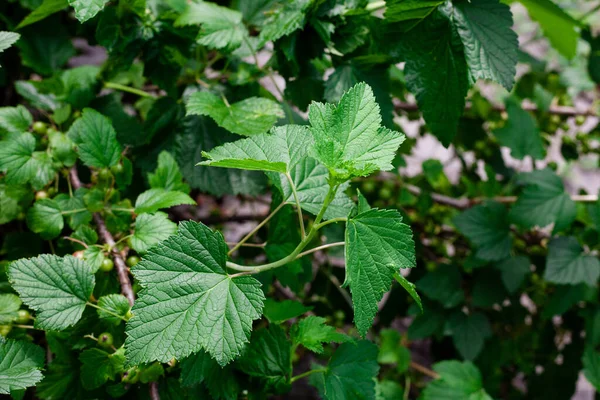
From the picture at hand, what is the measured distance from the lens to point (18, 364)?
0.78 m

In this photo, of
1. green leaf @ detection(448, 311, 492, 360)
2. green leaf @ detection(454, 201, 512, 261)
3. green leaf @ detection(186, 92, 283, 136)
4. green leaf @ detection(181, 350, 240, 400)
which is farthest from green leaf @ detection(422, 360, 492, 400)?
green leaf @ detection(186, 92, 283, 136)

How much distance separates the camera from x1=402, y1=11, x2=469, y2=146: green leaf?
1.05 metres

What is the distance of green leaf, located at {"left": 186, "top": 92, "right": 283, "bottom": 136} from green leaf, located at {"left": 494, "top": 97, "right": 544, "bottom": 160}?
0.95 meters

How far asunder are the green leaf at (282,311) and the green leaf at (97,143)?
1.40 feet

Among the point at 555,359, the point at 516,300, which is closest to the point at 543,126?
the point at 516,300

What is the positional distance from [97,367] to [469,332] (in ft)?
3.98

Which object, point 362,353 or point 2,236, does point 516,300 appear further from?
point 2,236

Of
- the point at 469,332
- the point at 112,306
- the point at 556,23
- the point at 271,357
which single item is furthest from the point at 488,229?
the point at 112,306

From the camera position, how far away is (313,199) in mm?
938

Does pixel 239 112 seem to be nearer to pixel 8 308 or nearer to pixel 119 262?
pixel 119 262

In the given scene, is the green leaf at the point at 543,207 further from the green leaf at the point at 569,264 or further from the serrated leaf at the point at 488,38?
the serrated leaf at the point at 488,38

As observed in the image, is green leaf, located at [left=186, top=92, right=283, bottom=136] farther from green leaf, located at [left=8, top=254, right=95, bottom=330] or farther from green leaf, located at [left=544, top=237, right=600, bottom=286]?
green leaf, located at [left=544, top=237, right=600, bottom=286]

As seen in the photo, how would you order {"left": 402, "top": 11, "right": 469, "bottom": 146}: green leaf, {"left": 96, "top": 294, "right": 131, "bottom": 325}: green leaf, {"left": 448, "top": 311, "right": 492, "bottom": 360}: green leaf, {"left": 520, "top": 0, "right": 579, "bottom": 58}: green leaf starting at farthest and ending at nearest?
1. {"left": 448, "top": 311, "right": 492, "bottom": 360}: green leaf
2. {"left": 520, "top": 0, "right": 579, "bottom": 58}: green leaf
3. {"left": 402, "top": 11, "right": 469, "bottom": 146}: green leaf
4. {"left": 96, "top": 294, "right": 131, "bottom": 325}: green leaf

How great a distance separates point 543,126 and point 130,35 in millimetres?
1563
